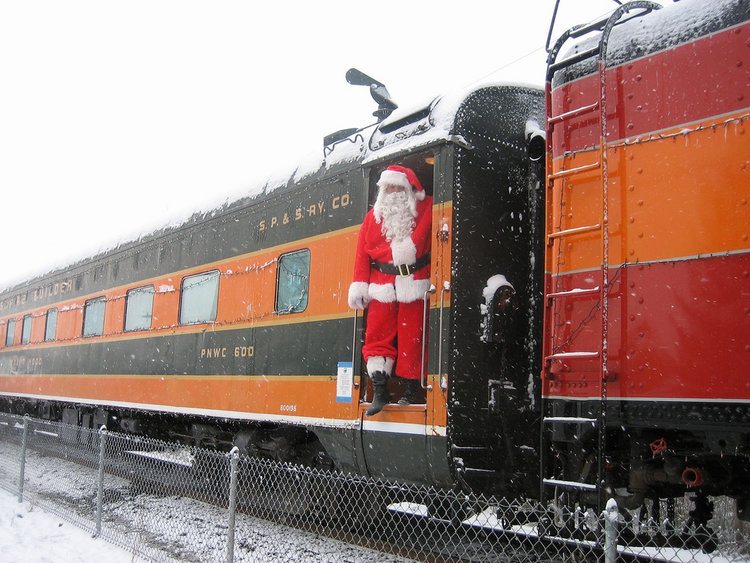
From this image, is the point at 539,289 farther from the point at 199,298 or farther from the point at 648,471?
the point at 199,298

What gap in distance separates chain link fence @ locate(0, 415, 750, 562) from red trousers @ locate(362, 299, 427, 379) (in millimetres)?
918

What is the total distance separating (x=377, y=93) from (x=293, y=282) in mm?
2042

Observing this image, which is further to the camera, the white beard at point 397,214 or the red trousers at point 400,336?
the white beard at point 397,214

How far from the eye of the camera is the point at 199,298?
8234mm

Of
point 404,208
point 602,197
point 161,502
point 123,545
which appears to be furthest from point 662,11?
point 161,502

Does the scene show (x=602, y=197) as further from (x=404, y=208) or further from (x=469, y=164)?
(x=404, y=208)

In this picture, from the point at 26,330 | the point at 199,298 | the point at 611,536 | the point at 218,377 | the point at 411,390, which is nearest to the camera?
the point at 611,536

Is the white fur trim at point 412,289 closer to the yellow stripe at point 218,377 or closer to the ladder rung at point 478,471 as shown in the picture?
the yellow stripe at point 218,377

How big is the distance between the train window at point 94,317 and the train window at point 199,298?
303 cm

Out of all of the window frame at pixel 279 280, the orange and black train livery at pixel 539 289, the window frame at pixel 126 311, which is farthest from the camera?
the window frame at pixel 126 311

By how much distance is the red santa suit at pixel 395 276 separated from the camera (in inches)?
207

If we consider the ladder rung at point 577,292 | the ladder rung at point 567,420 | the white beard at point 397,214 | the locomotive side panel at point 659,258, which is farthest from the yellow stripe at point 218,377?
the locomotive side panel at point 659,258

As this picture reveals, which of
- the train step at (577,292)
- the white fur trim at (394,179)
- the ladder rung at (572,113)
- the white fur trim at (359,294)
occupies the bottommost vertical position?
the train step at (577,292)

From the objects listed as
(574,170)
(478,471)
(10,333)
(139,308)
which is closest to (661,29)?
(574,170)
